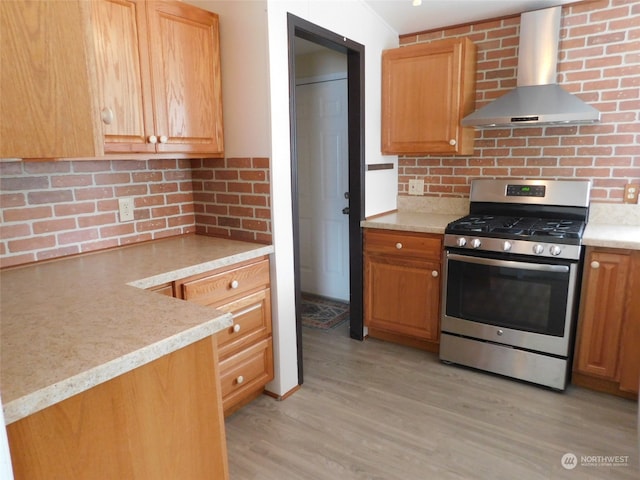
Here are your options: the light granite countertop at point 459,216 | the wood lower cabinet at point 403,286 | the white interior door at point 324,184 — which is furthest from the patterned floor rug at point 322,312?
the light granite countertop at point 459,216

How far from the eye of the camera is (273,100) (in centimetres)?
214

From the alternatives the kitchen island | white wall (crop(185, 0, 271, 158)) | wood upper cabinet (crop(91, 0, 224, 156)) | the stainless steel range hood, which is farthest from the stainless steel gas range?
the kitchen island

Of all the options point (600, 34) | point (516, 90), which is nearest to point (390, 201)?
point (516, 90)

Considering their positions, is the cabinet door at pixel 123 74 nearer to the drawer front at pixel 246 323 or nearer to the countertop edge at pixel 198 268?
the countertop edge at pixel 198 268

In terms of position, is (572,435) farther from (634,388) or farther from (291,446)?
(291,446)

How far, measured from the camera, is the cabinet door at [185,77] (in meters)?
2.00

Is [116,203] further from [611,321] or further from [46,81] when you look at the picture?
[611,321]

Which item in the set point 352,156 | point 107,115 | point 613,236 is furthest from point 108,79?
point 613,236

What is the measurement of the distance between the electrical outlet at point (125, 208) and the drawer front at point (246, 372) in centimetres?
89

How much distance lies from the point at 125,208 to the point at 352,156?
1.47 m

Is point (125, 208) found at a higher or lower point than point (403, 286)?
higher

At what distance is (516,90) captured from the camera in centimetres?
265

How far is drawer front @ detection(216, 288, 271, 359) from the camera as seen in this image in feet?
6.83

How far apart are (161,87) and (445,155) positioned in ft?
6.60
